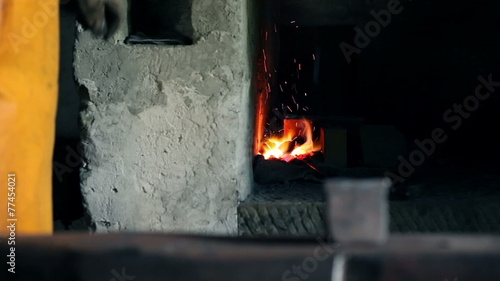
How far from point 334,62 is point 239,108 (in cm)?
139

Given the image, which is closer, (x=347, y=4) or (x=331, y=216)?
(x=331, y=216)

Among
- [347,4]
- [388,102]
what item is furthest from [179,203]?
[388,102]

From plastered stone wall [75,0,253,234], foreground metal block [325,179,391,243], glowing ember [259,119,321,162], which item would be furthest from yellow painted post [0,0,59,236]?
glowing ember [259,119,321,162]

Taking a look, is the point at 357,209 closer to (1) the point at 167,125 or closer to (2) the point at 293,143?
(1) the point at 167,125

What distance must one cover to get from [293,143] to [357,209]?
236 cm

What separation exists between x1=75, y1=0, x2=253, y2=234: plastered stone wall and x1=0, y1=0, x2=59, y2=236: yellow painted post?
0.58m

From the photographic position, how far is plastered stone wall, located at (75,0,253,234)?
2195 millimetres

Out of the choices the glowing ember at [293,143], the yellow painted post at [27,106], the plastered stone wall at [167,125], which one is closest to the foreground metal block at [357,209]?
the yellow painted post at [27,106]

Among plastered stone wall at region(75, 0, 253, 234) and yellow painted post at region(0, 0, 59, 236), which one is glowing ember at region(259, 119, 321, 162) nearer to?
plastered stone wall at region(75, 0, 253, 234)

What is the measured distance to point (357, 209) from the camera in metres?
0.74

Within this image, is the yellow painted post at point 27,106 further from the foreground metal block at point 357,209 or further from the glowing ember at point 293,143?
the glowing ember at point 293,143

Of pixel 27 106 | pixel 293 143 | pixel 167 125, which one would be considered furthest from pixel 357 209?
pixel 293 143

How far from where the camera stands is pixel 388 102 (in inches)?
147

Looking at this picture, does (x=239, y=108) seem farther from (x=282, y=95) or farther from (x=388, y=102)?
(x=388, y=102)
